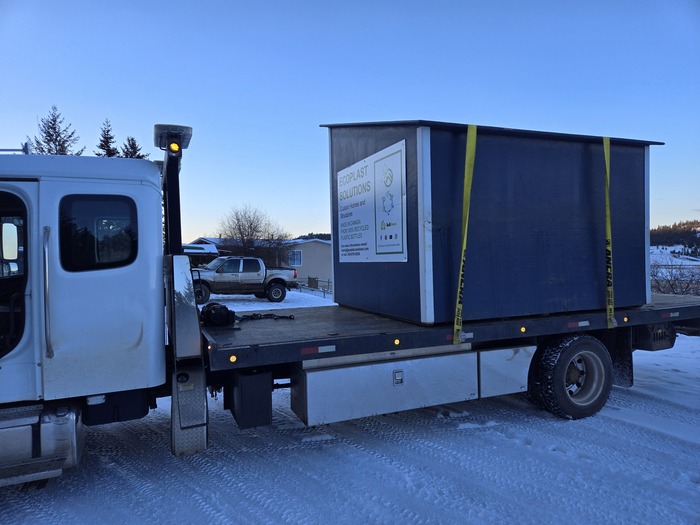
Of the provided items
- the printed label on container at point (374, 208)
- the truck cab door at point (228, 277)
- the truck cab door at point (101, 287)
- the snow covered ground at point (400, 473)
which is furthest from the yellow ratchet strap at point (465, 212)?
the truck cab door at point (228, 277)

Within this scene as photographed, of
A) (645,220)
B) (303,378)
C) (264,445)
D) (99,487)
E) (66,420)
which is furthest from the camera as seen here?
(645,220)

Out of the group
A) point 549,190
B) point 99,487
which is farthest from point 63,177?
point 549,190

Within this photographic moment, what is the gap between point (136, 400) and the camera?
3.75 m

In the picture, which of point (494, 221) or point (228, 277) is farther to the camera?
point (228, 277)

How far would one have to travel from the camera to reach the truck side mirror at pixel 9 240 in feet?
11.3

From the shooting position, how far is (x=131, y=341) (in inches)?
141

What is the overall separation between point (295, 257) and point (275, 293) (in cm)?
2181

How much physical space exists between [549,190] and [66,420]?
504 centimetres

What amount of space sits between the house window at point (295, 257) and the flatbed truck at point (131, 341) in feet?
119

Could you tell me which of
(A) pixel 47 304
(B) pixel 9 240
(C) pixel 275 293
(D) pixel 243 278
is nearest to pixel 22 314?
(A) pixel 47 304

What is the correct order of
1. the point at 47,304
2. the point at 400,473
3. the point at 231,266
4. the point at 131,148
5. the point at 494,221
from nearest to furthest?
the point at 47,304
the point at 400,473
the point at 494,221
the point at 231,266
the point at 131,148

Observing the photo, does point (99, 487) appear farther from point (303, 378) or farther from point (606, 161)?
point (606, 161)

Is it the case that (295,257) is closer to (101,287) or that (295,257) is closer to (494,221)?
(494,221)

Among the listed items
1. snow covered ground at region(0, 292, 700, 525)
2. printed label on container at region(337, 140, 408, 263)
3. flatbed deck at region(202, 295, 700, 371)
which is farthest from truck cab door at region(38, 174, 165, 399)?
printed label on container at region(337, 140, 408, 263)
